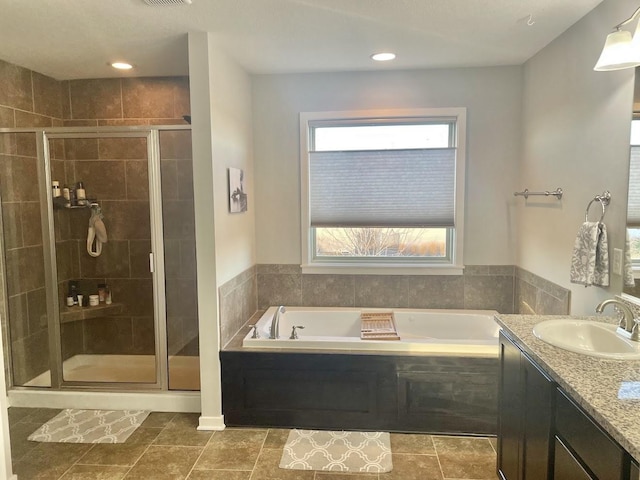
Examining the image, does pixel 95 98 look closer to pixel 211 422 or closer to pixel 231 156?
pixel 231 156

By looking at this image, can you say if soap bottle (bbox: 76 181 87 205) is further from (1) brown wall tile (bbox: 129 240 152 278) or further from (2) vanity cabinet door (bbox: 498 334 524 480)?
(2) vanity cabinet door (bbox: 498 334 524 480)

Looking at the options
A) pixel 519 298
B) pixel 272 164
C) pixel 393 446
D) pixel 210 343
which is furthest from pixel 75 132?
pixel 519 298

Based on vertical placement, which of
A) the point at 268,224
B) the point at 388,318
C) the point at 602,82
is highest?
the point at 602,82

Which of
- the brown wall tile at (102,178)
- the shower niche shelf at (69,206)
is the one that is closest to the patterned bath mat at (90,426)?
the shower niche shelf at (69,206)

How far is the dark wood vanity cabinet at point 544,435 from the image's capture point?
1.26 metres

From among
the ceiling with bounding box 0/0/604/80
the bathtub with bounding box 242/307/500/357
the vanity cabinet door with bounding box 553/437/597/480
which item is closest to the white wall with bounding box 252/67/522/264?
the ceiling with bounding box 0/0/604/80

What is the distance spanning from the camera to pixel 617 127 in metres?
2.17

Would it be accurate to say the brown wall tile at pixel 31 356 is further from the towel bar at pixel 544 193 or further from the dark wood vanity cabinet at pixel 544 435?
the towel bar at pixel 544 193

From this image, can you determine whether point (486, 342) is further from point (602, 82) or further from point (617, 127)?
point (602, 82)

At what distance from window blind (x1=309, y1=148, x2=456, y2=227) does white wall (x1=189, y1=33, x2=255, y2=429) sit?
842mm

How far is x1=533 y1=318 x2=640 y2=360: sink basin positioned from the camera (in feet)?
6.06

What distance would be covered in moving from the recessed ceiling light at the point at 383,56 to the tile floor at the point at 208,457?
2618mm

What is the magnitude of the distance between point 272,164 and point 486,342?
2.20 metres

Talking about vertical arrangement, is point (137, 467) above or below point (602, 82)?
below
